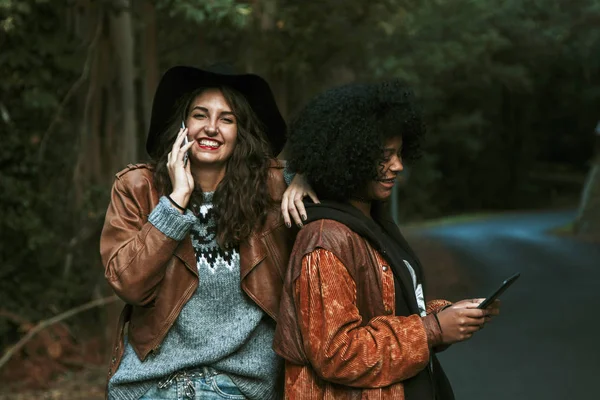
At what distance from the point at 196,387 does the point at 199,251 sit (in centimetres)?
42

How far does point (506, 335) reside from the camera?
10594mm

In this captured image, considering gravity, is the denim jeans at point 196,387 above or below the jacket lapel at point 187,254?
below

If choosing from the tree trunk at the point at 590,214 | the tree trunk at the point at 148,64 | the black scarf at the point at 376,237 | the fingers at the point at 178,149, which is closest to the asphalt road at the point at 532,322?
the tree trunk at the point at 590,214

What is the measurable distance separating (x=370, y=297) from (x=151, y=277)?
2.12ft

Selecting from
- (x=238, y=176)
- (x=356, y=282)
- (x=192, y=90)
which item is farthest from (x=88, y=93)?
(x=356, y=282)

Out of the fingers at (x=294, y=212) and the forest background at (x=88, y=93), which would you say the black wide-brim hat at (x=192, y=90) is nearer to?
the fingers at (x=294, y=212)

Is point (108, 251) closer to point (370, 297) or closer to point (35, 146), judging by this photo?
point (370, 297)

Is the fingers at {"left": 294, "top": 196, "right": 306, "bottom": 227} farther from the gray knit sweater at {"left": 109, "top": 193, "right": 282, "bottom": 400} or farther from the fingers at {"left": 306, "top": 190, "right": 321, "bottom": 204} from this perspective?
the gray knit sweater at {"left": 109, "top": 193, "right": 282, "bottom": 400}

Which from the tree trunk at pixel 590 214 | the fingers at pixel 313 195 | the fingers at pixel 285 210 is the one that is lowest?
the tree trunk at pixel 590 214

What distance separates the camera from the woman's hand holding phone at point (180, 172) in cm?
291

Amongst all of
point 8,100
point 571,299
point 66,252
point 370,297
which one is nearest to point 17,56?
point 8,100

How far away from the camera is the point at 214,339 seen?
9.77 ft

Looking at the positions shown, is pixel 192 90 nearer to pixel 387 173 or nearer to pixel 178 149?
pixel 178 149

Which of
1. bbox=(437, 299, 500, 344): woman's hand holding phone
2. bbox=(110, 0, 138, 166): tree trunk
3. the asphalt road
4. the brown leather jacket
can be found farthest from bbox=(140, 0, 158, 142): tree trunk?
bbox=(437, 299, 500, 344): woman's hand holding phone
